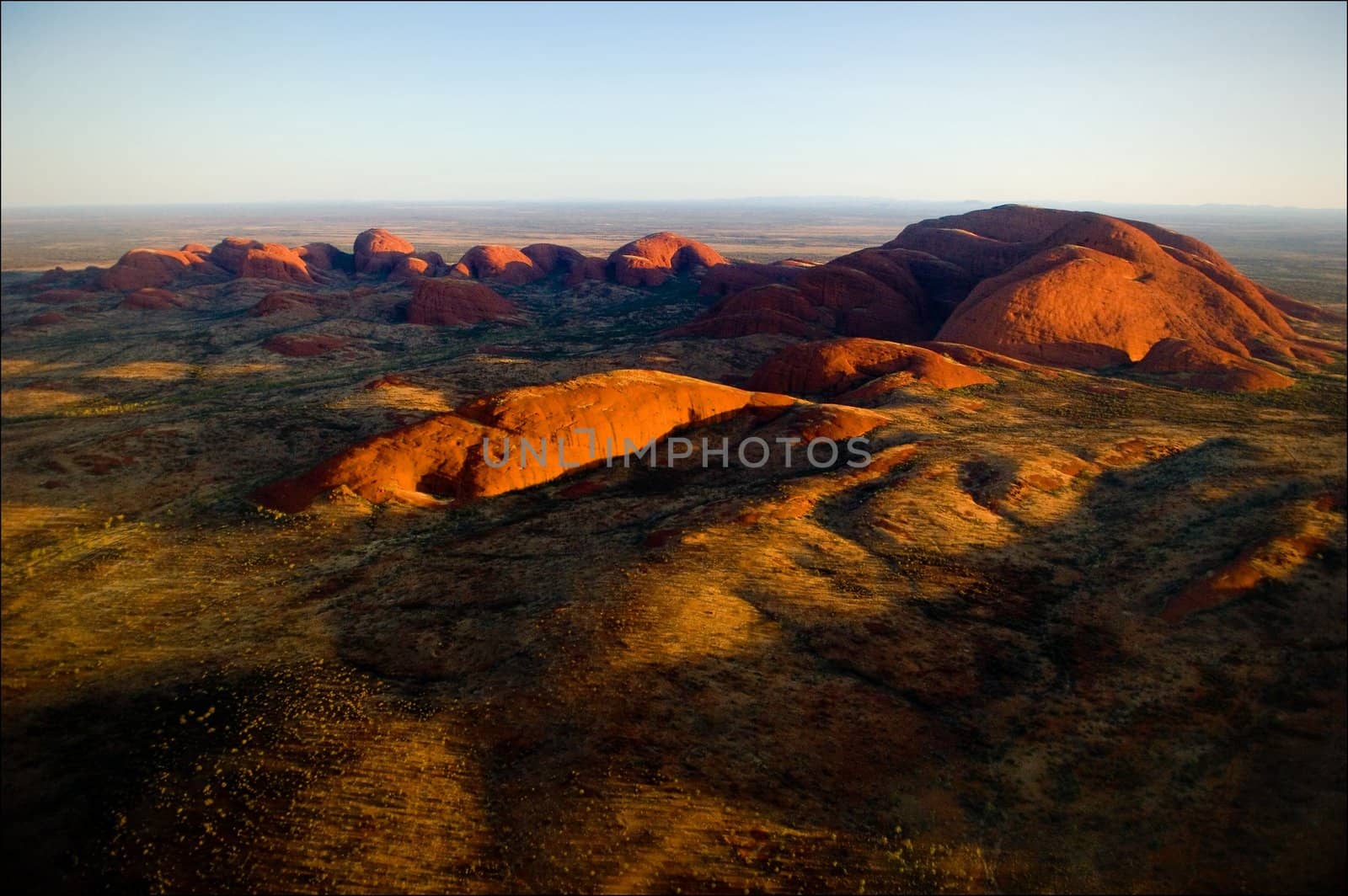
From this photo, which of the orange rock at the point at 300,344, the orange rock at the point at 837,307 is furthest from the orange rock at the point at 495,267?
the orange rock at the point at 837,307

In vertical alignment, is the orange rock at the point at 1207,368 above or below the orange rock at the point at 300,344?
below

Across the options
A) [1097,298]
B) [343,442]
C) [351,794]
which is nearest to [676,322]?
[1097,298]

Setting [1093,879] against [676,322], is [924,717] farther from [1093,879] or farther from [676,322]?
[676,322]

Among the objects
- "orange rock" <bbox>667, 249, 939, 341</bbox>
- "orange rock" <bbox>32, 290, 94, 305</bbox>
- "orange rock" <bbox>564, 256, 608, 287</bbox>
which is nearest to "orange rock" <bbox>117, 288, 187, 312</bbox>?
"orange rock" <bbox>32, 290, 94, 305</bbox>

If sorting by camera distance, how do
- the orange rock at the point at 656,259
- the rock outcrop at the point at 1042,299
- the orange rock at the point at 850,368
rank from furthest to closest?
the orange rock at the point at 656,259 → the rock outcrop at the point at 1042,299 → the orange rock at the point at 850,368

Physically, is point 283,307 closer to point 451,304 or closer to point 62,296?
point 451,304

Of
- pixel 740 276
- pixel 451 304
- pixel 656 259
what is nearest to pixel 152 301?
pixel 451 304

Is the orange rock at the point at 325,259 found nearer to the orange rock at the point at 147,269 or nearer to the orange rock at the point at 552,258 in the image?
the orange rock at the point at 147,269
